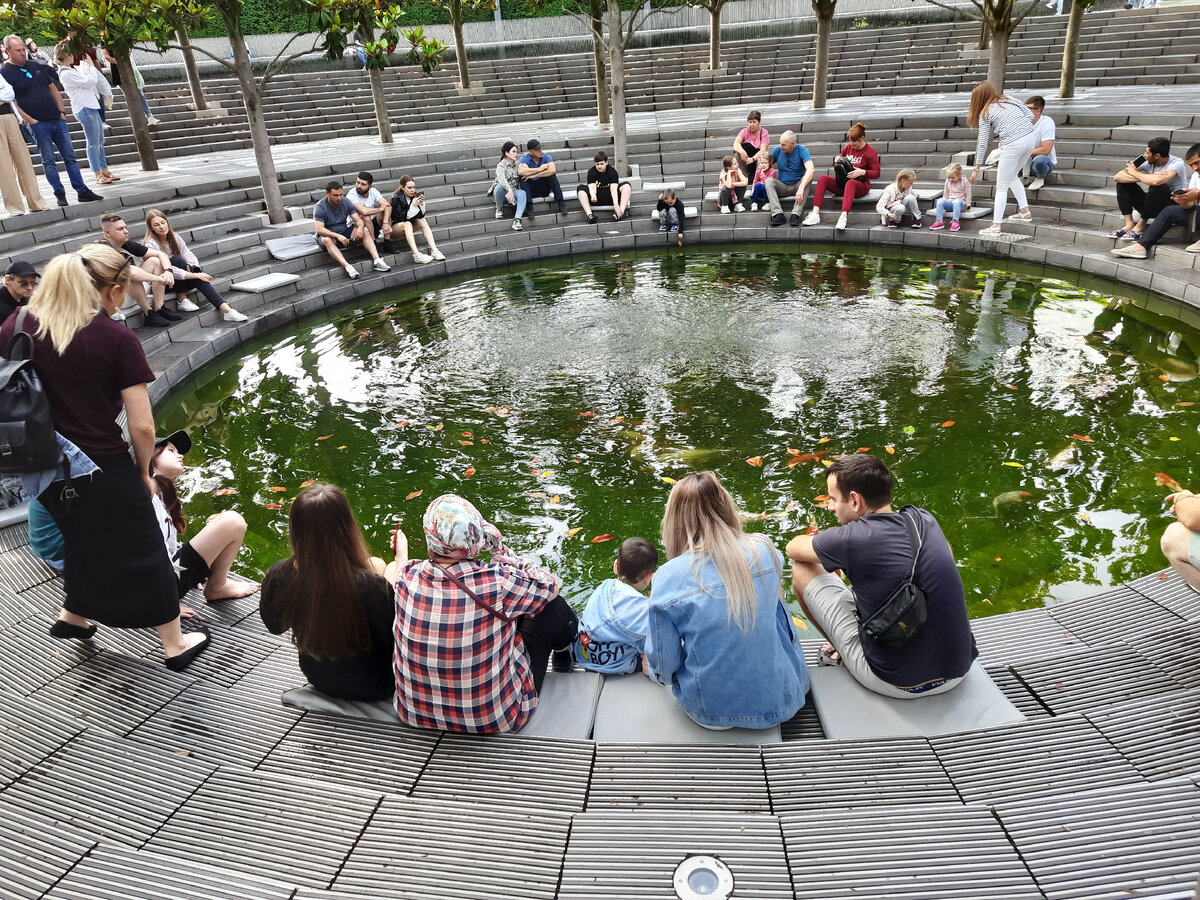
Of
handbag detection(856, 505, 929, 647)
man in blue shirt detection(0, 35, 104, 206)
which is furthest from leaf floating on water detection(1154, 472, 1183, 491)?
man in blue shirt detection(0, 35, 104, 206)

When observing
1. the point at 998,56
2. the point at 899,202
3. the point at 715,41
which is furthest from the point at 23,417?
the point at 715,41

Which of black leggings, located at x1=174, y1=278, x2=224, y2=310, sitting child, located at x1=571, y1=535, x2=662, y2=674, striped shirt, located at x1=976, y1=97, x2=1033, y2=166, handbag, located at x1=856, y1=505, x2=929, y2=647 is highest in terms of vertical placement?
striped shirt, located at x1=976, y1=97, x2=1033, y2=166

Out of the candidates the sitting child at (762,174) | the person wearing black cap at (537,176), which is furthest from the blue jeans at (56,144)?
the sitting child at (762,174)

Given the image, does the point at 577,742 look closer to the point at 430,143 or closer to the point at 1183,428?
the point at 1183,428

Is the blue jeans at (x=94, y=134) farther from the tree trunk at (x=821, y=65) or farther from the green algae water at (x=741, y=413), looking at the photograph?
the tree trunk at (x=821, y=65)

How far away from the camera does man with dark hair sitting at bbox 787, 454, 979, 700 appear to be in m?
3.03

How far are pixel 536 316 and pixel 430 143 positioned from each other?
8984 millimetres

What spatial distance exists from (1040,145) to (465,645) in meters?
11.0

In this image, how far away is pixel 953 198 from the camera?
10.8m

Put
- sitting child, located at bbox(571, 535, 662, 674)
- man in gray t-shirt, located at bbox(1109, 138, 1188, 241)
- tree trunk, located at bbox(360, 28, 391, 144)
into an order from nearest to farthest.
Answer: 1. sitting child, located at bbox(571, 535, 662, 674)
2. man in gray t-shirt, located at bbox(1109, 138, 1188, 241)
3. tree trunk, located at bbox(360, 28, 391, 144)

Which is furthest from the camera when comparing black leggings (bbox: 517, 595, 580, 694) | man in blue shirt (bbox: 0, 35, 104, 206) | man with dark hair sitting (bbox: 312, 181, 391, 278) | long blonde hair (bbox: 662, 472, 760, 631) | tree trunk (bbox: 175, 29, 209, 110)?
tree trunk (bbox: 175, 29, 209, 110)

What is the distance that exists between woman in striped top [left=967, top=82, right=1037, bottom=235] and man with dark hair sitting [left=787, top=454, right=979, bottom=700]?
8.60 m

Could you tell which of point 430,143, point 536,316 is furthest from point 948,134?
point 430,143

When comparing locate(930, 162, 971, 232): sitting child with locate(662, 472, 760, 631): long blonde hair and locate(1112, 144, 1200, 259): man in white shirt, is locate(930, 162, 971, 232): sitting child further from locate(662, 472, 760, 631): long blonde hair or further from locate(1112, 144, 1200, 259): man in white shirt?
locate(662, 472, 760, 631): long blonde hair
